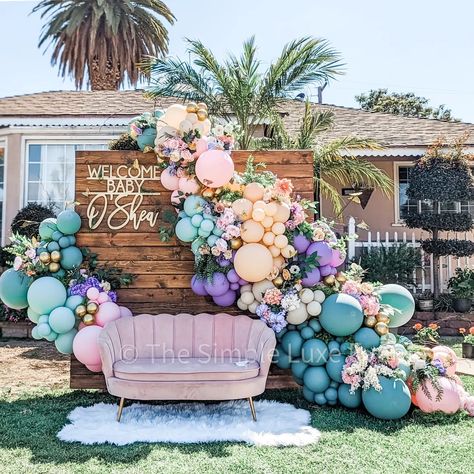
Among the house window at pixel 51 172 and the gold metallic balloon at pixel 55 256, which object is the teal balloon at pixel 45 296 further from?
the house window at pixel 51 172

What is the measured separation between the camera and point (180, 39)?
8.26 metres

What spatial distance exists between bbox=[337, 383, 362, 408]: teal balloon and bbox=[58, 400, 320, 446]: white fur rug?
1.24 feet

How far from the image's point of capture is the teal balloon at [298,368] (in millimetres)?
5141

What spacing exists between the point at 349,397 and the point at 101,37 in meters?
18.7

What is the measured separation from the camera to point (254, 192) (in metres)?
5.26

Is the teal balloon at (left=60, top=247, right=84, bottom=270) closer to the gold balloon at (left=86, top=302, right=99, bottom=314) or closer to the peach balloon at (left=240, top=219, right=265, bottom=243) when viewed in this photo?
the gold balloon at (left=86, top=302, right=99, bottom=314)

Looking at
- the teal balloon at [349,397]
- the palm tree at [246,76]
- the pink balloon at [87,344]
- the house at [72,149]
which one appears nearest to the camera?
the teal balloon at [349,397]

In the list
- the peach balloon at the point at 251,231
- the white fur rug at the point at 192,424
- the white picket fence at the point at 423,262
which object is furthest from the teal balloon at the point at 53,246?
the white picket fence at the point at 423,262

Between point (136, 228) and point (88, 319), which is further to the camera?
point (136, 228)

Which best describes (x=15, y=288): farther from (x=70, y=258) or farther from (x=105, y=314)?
(x=105, y=314)

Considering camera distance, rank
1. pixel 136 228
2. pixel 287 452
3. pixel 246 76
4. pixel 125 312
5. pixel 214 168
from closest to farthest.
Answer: pixel 287 452 < pixel 214 168 < pixel 125 312 < pixel 136 228 < pixel 246 76

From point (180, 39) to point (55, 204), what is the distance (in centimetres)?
434

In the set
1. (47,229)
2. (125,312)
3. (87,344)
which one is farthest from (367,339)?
(47,229)

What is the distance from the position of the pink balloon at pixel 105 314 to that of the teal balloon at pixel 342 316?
2175mm
